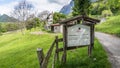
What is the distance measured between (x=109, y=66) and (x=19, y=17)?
58004 millimetres

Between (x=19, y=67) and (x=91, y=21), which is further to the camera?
(x=19, y=67)

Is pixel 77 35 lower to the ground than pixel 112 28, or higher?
higher

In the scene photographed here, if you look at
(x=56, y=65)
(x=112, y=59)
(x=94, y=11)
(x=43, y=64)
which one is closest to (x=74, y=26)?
(x=56, y=65)

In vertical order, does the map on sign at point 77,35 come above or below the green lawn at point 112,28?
above

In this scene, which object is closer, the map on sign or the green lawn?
the map on sign

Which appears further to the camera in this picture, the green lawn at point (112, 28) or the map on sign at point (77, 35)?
the green lawn at point (112, 28)

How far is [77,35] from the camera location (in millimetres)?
12914

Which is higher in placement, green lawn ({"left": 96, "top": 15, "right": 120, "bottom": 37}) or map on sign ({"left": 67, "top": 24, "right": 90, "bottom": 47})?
map on sign ({"left": 67, "top": 24, "right": 90, "bottom": 47})

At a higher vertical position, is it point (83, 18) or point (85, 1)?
point (85, 1)

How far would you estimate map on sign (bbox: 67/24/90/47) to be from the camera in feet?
42.1

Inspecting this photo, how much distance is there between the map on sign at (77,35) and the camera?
1284cm

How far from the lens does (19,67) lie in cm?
1652

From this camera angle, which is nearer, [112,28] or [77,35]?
[77,35]

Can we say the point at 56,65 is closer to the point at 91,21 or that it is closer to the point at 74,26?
the point at 74,26
